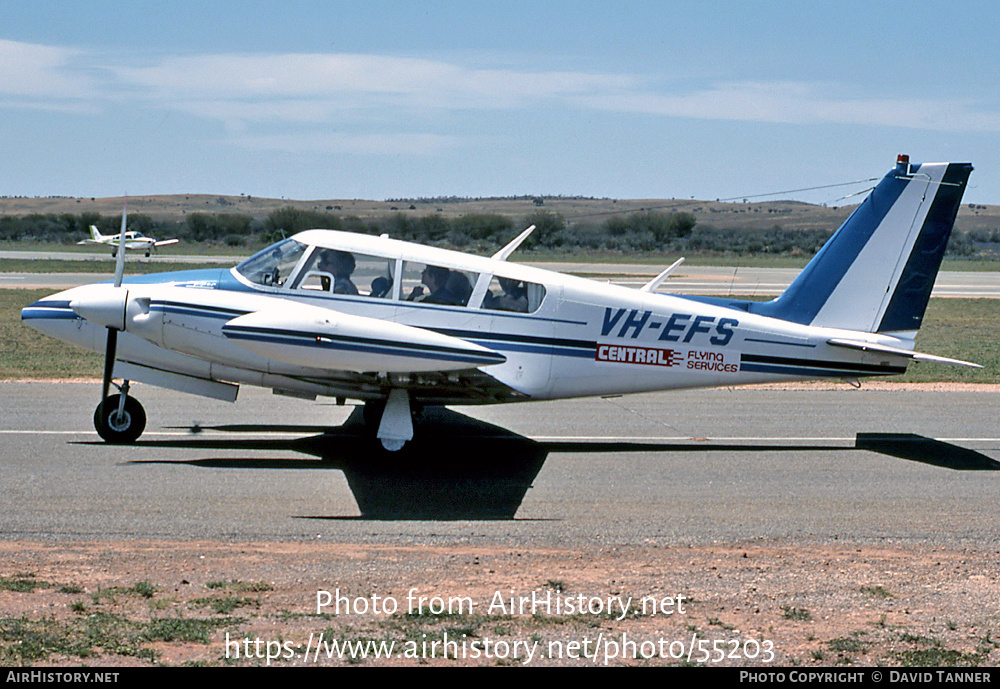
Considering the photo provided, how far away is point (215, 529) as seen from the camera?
29.2ft

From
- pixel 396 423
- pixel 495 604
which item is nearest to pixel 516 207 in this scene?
pixel 396 423

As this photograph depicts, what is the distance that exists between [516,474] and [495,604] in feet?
14.2

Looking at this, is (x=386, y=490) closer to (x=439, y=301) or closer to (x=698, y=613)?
(x=439, y=301)

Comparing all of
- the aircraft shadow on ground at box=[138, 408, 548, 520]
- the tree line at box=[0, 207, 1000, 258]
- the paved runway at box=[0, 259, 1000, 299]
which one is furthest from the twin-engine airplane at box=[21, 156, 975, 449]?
the tree line at box=[0, 207, 1000, 258]

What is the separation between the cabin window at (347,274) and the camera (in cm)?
1191

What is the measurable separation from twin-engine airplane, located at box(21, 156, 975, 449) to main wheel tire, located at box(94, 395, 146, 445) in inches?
0.7

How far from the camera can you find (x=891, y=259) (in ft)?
42.4

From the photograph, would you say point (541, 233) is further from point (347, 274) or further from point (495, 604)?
point (495, 604)

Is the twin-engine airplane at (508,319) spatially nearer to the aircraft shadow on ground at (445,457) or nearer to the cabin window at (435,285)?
the cabin window at (435,285)

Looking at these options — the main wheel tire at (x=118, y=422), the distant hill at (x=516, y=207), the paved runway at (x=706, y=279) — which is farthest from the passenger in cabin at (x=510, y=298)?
the distant hill at (x=516, y=207)

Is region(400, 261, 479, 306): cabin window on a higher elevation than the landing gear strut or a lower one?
higher

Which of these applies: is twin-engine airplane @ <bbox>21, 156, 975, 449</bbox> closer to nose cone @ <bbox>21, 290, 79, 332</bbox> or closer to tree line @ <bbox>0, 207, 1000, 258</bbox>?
nose cone @ <bbox>21, 290, 79, 332</bbox>

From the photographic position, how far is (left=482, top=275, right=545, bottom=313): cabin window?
39.5ft

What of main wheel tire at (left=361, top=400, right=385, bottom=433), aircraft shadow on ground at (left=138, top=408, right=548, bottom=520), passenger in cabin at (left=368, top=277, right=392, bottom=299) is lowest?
aircraft shadow on ground at (left=138, top=408, right=548, bottom=520)
